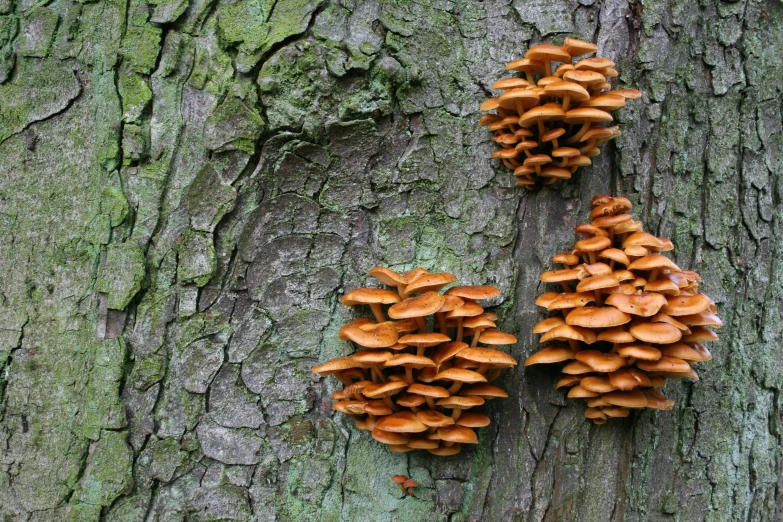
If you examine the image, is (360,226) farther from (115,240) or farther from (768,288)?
(768,288)

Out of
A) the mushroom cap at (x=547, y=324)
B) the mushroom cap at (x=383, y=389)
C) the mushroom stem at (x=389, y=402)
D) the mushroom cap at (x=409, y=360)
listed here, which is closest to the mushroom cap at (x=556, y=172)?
the mushroom cap at (x=547, y=324)

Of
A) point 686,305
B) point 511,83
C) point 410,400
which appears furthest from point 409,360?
point 511,83

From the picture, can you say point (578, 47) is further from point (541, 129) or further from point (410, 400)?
point (410, 400)

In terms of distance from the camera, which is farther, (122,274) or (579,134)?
(122,274)

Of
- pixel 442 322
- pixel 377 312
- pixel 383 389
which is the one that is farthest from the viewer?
pixel 377 312

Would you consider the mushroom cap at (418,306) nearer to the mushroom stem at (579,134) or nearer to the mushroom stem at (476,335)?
the mushroom stem at (476,335)

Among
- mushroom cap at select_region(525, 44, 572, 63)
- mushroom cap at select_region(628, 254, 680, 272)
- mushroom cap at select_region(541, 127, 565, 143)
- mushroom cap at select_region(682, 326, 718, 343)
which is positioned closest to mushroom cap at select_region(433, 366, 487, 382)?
mushroom cap at select_region(628, 254, 680, 272)

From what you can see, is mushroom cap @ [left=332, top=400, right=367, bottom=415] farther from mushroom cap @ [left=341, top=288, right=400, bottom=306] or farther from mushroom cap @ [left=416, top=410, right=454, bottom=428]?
mushroom cap @ [left=341, top=288, right=400, bottom=306]
